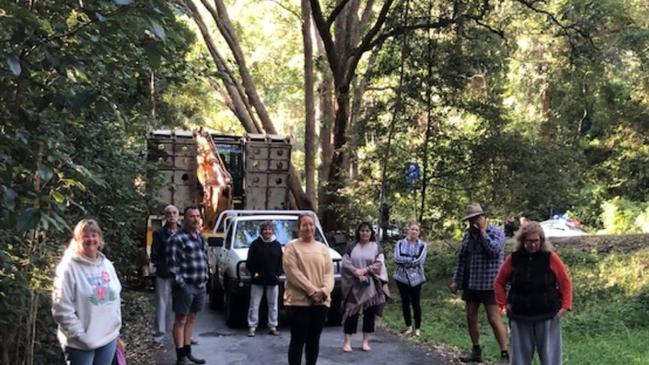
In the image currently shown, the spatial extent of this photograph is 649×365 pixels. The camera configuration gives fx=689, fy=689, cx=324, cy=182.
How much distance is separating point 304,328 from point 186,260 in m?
1.99

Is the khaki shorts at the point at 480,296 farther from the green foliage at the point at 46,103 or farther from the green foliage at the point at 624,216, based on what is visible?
the green foliage at the point at 624,216

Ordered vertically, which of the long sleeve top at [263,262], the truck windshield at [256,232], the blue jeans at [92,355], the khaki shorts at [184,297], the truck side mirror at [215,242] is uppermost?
the truck windshield at [256,232]

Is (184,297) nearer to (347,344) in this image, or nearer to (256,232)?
(347,344)

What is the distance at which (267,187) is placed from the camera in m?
18.6

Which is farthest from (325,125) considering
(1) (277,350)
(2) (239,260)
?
(1) (277,350)

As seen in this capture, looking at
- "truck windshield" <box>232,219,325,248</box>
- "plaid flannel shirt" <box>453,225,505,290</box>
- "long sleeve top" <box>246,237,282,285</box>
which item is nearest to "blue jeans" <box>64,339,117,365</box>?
"plaid flannel shirt" <box>453,225,505,290</box>

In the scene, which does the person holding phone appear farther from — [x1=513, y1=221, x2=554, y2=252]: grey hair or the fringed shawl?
[x1=513, y1=221, x2=554, y2=252]: grey hair

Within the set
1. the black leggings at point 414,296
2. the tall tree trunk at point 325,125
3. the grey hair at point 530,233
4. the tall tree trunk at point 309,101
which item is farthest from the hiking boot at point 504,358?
the tall tree trunk at point 309,101

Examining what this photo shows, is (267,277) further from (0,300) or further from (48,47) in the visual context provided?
(48,47)

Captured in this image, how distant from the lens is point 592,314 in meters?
11.6

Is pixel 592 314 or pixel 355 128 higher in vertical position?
pixel 355 128

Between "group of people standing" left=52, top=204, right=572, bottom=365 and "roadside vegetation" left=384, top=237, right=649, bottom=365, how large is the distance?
39.9 inches

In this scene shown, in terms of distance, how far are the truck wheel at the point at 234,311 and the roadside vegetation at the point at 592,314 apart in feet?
8.06

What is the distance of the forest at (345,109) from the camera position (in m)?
3.57
